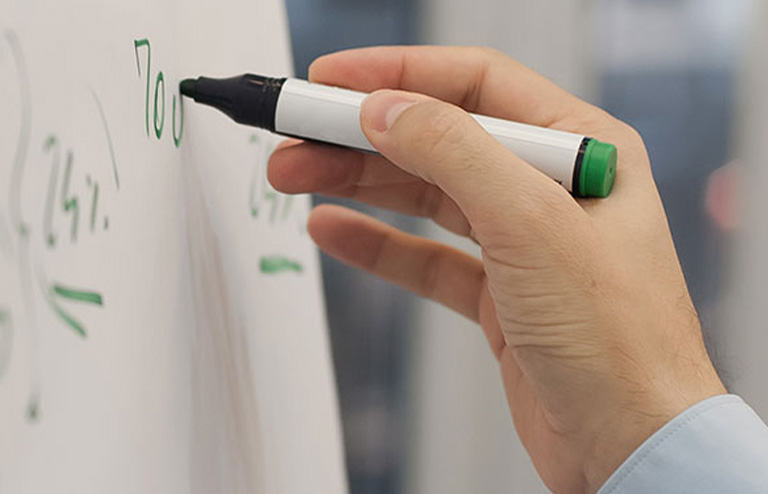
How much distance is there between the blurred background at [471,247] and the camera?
2.71ft

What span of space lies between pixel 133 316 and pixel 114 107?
0.08 meters

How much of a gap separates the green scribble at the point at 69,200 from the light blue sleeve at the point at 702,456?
26 centimetres

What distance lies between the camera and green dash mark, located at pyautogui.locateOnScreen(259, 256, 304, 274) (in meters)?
0.48

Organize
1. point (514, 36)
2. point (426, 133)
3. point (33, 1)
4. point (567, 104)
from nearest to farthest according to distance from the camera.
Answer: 1. point (33, 1)
2. point (426, 133)
3. point (567, 104)
4. point (514, 36)

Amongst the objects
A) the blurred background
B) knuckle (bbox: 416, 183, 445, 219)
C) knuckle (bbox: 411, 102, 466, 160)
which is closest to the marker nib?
knuckle (bbox: 411, 102, 466, 160)

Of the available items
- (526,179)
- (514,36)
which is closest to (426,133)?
(526,179)

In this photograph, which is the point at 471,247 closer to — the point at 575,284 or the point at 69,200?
the point at 575,284

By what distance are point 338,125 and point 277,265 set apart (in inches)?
4.9

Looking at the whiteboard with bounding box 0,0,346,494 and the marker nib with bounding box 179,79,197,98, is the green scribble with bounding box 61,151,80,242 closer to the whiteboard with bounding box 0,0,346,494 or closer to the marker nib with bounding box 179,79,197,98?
the whiteboard with bounding box 0,0,346,494

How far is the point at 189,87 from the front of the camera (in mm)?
388

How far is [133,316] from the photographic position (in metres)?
0.32

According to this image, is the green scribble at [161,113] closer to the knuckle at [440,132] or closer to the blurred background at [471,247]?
the knuckle at [440,132]

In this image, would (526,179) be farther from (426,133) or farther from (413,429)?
(413,429)

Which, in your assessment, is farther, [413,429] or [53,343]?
[413,429]
